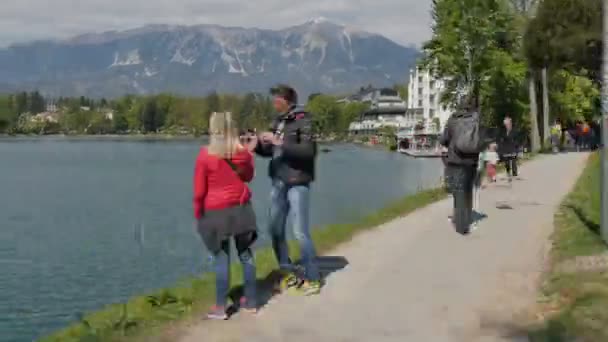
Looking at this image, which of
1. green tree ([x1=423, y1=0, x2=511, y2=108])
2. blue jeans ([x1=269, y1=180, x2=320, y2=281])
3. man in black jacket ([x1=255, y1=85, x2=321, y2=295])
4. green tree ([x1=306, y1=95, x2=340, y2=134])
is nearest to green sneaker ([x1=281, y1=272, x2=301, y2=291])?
man in black jacket ([x1=255, y1=85, x2=321, y2=295])

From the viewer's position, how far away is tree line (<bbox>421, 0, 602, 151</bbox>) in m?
38.6

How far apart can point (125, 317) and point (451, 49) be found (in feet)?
141

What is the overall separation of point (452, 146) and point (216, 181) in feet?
19.3

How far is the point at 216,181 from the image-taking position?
7.61 meters

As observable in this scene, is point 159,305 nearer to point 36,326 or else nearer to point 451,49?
point 36,326

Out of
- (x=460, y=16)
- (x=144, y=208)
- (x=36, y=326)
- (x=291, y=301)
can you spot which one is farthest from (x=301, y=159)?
(x=460, y=16)

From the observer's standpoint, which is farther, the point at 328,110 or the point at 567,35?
the point at 328,110

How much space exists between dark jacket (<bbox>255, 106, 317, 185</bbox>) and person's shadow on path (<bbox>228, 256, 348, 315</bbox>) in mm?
1175

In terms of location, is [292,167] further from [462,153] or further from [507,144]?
[507,144]

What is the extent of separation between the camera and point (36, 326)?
11.7 meters

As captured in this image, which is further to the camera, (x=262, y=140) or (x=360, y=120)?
(x=360, y=120)

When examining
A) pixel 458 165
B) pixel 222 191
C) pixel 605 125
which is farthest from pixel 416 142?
→ pixel 222 191

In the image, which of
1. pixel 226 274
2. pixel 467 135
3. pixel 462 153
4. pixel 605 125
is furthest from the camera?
pixel 462 153

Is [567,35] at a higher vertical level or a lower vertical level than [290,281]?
higher
